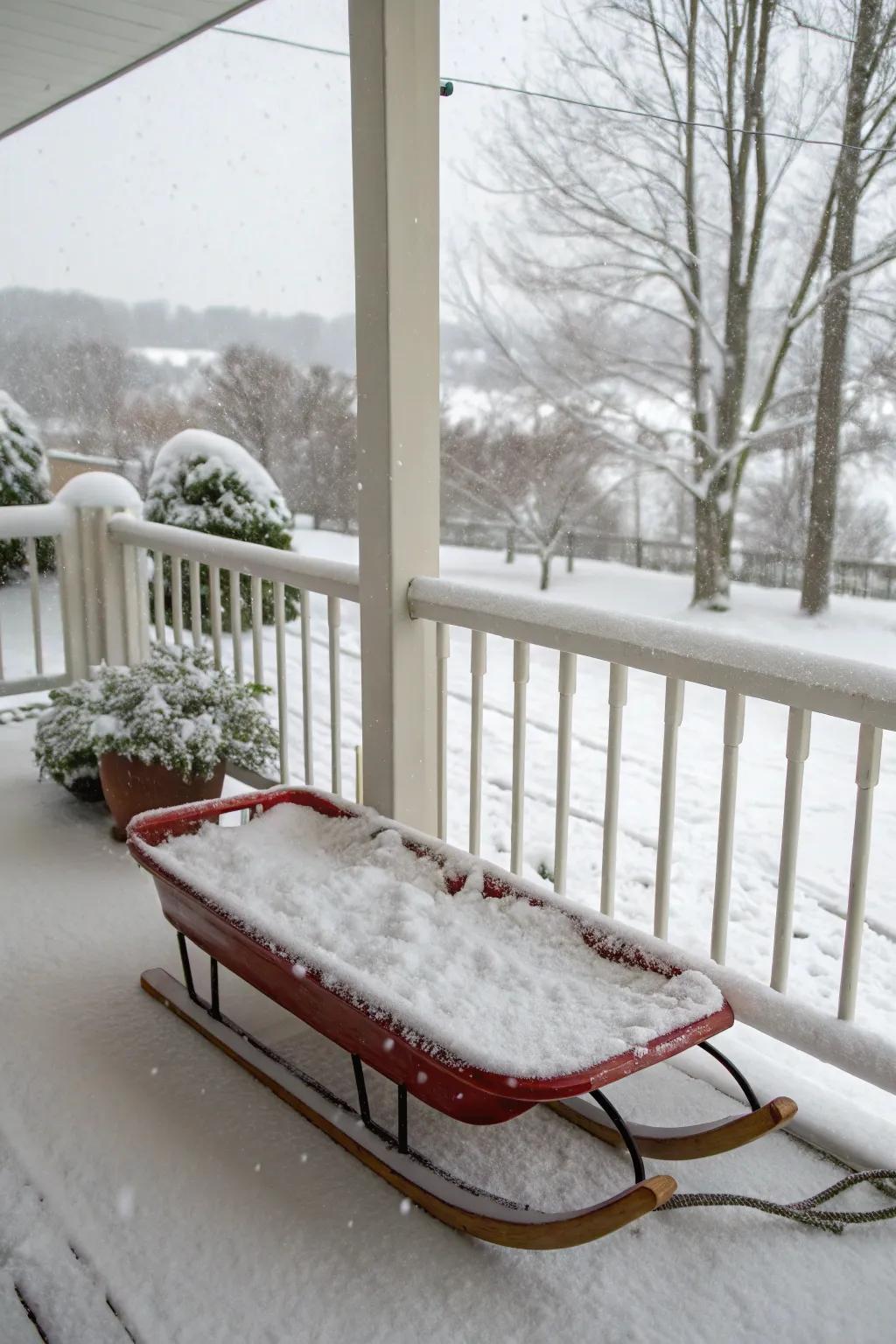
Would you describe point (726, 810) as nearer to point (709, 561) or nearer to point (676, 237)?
point (709, 561)

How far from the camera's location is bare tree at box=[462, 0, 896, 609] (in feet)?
13.0

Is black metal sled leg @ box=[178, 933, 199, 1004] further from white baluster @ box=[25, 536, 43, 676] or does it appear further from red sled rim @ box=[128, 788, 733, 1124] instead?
white baluster @ box=[25, 536, 43, 676]

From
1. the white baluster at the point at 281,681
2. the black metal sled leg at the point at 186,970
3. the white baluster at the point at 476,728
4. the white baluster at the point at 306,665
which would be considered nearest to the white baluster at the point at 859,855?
the white baluster at the point at 476,728

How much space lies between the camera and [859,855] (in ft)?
5.30

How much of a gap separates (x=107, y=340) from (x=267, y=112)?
59.7 inches

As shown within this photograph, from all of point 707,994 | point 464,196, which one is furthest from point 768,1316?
Result: point 464,196

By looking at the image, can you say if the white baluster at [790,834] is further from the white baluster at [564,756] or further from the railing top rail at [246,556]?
the railing top rail at [246,556]

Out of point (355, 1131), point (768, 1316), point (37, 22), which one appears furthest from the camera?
point (37, 22)

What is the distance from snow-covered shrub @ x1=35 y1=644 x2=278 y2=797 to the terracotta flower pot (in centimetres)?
3

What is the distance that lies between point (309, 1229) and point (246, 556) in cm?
174

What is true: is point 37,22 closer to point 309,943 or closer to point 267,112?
point 309,943

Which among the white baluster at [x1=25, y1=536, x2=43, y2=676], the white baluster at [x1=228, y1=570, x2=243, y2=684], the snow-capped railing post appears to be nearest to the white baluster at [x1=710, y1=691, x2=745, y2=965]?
the white baluster at [x1=228, y1=570, x2=243, y2=684]

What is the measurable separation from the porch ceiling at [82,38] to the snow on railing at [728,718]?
174 cm

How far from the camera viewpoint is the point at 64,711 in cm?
288
